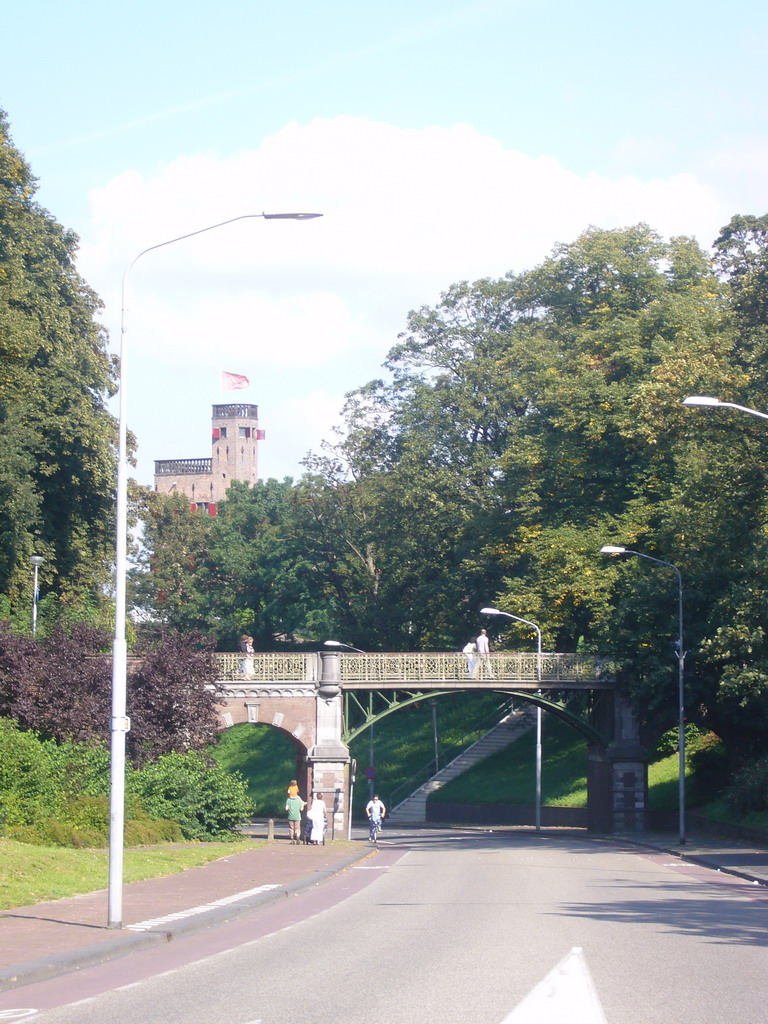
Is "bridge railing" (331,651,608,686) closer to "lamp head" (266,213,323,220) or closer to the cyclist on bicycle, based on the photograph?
the cyclist on bicycle

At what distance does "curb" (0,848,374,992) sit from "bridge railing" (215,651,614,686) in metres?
26.0

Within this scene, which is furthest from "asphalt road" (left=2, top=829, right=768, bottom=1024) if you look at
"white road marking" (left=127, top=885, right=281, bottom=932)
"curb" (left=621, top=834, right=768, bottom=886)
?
"curb" (left=621, top=834, right=768, bottom=886)

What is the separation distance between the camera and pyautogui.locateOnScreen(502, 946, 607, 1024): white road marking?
327 inches

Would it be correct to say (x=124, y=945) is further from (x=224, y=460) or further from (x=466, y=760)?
(x=224, y=460)

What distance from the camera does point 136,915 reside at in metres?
14.8

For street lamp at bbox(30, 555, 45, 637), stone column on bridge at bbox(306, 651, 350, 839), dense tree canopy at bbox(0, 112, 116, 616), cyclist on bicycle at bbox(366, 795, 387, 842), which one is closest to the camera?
dense tree canopy at bbox(0, 112, 116, 616)

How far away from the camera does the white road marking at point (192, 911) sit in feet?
44.7

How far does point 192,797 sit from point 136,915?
52.4 ft

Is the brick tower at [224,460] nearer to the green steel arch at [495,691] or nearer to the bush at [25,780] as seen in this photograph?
the green steel arch at [495,691]

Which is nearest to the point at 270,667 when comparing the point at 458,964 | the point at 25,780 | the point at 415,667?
the point at 415,667

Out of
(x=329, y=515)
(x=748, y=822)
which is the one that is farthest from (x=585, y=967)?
(x=329, y=515)

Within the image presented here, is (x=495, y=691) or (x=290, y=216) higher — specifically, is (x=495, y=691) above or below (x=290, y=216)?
below

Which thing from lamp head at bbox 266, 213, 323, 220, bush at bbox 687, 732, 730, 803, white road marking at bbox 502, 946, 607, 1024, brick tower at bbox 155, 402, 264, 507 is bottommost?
bush at bbox 687, 732, 730, 803

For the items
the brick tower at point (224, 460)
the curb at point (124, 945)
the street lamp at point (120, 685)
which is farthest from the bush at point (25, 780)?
the brick tower at point (224, 460)
